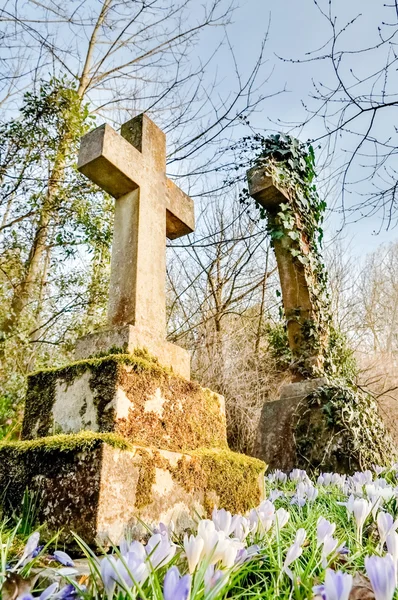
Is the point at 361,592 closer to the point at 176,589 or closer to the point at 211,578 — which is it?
the point at 211,578

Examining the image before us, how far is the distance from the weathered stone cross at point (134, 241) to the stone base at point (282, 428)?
2132 mm

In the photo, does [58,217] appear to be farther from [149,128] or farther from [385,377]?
[385,377]

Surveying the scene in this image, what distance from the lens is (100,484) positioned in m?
1.47

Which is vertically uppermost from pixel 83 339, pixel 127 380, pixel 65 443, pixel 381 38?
pixel 381 38

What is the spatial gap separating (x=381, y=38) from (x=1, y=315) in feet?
15.4

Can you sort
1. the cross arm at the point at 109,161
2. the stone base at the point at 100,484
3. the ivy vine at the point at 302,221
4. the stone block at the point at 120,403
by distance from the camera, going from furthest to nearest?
the ivy vine at the point at 302,221
the cross arm at the point at 109,161
the stone block at the point at 120,403
the stone base at the point at 100,484

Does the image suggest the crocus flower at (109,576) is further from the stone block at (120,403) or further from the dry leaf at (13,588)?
the stone block at (120,403)

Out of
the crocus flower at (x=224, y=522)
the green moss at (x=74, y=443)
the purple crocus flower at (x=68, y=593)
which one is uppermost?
the green moss at (x=74, y=443)

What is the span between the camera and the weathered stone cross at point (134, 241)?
2188 millimetres

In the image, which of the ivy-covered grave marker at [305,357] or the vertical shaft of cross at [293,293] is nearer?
the ivy-covered grave marker at [305,357]

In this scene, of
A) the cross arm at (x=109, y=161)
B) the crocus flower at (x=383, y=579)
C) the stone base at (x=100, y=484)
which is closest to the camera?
the crocus flower at (x=383, y=579)

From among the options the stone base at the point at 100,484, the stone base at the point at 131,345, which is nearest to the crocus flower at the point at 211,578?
the stone base at the point at 100,484

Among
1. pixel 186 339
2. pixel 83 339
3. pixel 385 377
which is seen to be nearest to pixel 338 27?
pixel 83 339

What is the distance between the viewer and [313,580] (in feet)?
3.35
